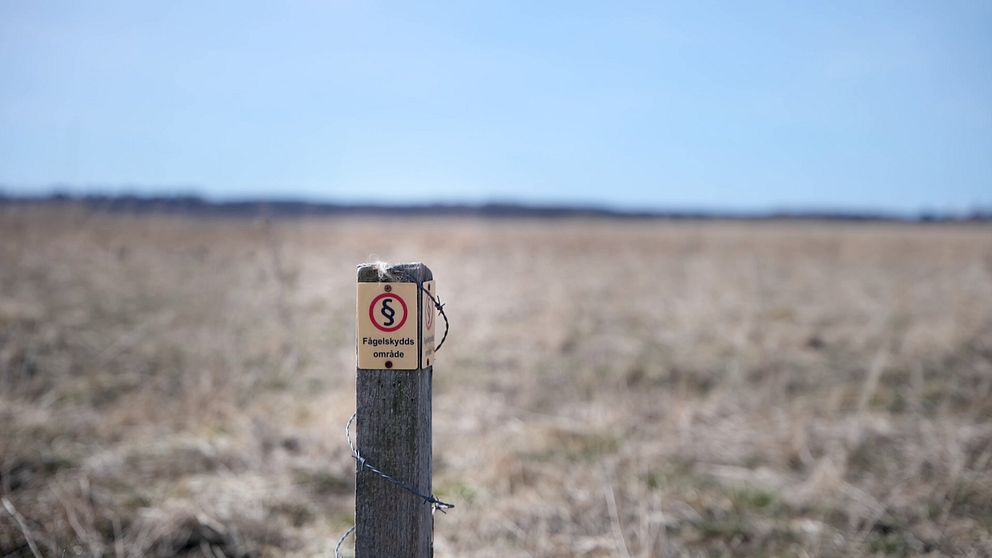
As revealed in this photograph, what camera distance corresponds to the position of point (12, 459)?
380 centimetres

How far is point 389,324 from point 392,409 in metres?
0.24

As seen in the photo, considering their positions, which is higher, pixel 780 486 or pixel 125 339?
pixel 125 339

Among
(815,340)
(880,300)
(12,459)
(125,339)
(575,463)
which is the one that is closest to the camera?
(12,459)

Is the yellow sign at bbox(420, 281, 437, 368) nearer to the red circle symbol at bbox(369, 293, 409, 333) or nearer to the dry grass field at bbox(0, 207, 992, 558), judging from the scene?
the red circle symbol at bbox(369, 293, 409, 333)

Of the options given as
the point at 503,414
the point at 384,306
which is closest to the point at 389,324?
the point at 384,306

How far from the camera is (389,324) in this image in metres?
1.92

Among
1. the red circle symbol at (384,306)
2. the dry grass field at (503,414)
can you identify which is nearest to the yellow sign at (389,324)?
the red circle symbol at (384,306)

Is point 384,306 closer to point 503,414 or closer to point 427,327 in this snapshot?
point 427,327

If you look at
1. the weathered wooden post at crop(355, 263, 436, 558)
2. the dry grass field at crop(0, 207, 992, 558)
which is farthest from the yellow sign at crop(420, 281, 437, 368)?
the dry grass field at crop(0, 207, 992, 558)

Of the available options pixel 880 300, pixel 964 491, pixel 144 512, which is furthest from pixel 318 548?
pixel 880 300

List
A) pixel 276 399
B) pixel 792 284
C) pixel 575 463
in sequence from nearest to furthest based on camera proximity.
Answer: pixel 575 463 < pixel 276 399 < pixel 792 284

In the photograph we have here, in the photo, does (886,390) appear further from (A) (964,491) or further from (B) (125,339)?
(B) (125,339)

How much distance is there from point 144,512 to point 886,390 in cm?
590

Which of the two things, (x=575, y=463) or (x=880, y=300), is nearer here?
(x=575, y=463)
